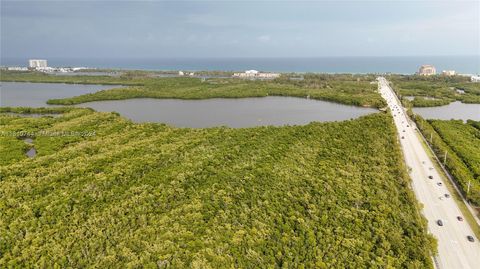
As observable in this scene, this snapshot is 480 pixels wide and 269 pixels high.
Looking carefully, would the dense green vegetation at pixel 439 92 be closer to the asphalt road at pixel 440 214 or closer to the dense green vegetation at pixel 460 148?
the dense green vegetation at pixel 460 148

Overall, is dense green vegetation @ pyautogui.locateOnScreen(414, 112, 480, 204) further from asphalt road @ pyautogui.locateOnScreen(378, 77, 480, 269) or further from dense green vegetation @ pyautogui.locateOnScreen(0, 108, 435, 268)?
dense green vegetation @ pyautogui.locateOnScreen(0, 108, 435, 268)

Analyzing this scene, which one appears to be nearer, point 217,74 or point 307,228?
point 307,228

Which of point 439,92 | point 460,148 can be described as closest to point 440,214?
point 460,148

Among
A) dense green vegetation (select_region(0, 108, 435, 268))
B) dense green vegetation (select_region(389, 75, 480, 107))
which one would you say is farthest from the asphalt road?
dense green vegetation (select_region(389, 75, 480, 107))

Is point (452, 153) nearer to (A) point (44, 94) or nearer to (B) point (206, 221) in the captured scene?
(B) point (206, 221)

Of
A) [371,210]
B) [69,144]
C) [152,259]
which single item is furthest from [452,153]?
[69,144]

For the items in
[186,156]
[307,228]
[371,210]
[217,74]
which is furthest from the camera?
[217,74]
